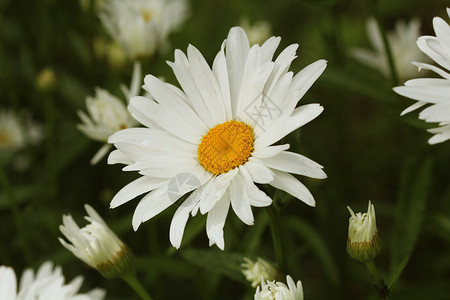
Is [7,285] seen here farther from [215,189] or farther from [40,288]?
[215,189]

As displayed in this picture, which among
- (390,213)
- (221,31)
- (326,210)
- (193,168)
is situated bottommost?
(390,213)

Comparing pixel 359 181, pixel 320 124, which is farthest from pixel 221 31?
pixel 359 181

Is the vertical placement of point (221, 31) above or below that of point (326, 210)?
above

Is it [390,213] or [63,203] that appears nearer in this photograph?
[390,213]

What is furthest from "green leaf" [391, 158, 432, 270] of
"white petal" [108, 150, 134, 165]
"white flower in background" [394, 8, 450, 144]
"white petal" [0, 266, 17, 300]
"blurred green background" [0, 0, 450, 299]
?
"white petal" [0, 266, 17, 300]

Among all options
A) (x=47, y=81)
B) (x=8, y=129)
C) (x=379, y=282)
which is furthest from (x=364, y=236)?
(x=8, y=129)

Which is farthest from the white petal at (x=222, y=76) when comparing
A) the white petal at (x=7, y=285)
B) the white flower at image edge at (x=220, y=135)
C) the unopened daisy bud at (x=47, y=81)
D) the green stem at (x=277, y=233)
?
the unopened daisy bud at (x=47, y=81)

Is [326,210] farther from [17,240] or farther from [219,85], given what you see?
[17,240]

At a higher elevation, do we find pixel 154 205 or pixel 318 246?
pixel 154 205
